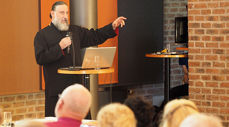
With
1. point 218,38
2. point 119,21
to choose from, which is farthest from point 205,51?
point 119,21

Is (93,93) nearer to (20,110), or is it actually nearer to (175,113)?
(20,110)

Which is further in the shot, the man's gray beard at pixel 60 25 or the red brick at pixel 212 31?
the red brick at pixel 212 31

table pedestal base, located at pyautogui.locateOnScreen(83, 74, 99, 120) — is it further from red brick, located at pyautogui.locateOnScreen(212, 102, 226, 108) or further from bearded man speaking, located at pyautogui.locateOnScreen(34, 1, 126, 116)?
red brick, located at pyautogui.locateOnScreen(212, 102, 226, 108)

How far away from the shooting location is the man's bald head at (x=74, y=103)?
92.5 inches

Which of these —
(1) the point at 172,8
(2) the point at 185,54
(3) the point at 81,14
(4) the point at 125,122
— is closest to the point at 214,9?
(2) the point at 185,54

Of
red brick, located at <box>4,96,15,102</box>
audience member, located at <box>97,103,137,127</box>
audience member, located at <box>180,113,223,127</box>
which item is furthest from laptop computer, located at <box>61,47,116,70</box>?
audience member, located at <box>180,113,223,127</box>

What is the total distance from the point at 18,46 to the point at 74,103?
13.4 ft

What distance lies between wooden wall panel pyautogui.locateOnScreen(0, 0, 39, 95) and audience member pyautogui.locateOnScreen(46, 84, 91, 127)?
3.89 meters

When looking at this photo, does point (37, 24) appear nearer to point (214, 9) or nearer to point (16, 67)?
point (16, 67)

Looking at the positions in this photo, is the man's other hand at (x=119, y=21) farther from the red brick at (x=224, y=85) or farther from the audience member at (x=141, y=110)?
the audience member at (x=141, y=110)

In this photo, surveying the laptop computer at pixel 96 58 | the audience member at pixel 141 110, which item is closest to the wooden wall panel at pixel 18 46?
the laptop computer at pixel 96 58

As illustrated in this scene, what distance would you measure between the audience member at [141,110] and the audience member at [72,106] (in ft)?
0.74

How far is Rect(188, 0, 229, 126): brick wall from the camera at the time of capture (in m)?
5.67

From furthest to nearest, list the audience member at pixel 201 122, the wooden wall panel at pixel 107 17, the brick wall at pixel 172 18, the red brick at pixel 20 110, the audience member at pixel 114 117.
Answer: the brick wall at pixel 172 18 < the wooden wall panel at pixel 107 17 < the red brick at pixel 20 110 < the audience member at pixel 114 117 < the audience member at pixel 201 122
